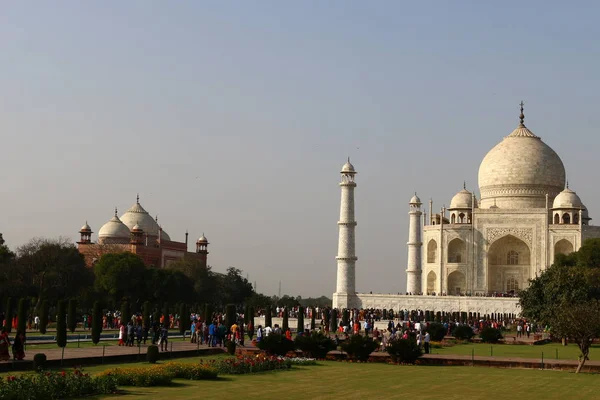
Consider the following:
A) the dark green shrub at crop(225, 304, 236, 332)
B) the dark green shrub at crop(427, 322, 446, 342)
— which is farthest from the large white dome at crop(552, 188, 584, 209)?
the dark green shrub at crop(225, 304, 236, 332)

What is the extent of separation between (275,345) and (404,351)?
3168 mm

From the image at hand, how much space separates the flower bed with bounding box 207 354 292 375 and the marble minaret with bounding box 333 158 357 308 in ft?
99.1

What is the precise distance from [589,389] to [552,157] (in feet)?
144

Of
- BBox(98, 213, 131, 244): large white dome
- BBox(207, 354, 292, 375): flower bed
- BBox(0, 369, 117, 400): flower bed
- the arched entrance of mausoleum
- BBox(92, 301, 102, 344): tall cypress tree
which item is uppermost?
BBox(98, 213, 131, 244): large white dome

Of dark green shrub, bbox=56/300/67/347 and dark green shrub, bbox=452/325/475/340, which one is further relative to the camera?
dark green shrub, bbox=452/325/475/340

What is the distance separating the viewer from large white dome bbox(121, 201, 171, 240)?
7125cm

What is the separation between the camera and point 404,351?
2220 cm

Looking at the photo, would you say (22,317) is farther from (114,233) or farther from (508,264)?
(114,233)

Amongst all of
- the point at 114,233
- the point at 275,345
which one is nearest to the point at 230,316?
the point at 275,345

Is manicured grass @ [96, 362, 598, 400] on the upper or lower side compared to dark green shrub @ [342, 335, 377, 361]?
lower

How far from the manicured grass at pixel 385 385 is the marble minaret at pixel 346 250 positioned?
2954cm

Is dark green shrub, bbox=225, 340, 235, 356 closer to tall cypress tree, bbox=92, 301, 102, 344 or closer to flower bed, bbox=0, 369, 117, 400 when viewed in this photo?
tall cypress tree, bbox=92, 301, 102, 344

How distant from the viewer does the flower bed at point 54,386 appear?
13.2 meters

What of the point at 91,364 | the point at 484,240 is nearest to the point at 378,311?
the point at 484,240
